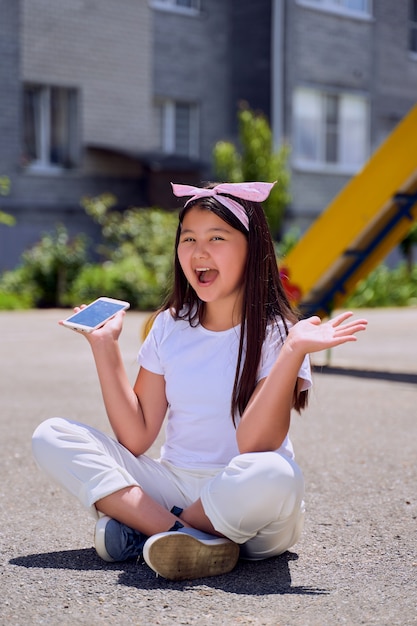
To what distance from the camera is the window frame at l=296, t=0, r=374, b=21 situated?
21.6 meters

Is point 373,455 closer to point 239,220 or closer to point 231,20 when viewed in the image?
point 239,220

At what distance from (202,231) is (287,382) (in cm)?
60

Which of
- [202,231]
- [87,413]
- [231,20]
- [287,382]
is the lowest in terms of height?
[87,413]

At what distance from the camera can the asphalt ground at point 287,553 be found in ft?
10.5

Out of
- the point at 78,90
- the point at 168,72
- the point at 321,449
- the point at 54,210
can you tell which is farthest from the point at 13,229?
the point at 321,449

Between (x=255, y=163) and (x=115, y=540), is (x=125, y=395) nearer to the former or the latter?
(x=115, y=540)

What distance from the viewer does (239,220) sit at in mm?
3791

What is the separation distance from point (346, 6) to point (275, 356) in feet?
65.2

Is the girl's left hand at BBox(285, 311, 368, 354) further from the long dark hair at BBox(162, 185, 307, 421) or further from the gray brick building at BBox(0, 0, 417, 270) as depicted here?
the gray brick building at BBox(0, 0, 417, 270)

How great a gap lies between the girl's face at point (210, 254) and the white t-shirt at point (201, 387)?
170mm

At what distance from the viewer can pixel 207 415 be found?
3818mm

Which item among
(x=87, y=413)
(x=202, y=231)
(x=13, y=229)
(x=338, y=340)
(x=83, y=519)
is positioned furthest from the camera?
(x=13, y=229)

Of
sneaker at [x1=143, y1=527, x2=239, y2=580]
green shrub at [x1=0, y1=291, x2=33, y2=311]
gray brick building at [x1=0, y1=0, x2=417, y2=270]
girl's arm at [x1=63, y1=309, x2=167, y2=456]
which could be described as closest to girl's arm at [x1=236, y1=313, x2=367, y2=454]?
sneaker at [x1=143, y1=527, x2=239, y2=580]

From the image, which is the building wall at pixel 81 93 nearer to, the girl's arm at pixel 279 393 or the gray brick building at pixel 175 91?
the gray brick building at pixel 175 91
